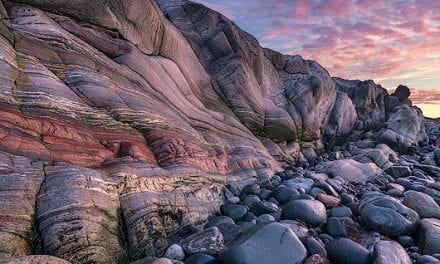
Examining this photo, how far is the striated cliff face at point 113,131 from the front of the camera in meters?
4.83

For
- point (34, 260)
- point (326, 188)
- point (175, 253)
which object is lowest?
point (175, 253)

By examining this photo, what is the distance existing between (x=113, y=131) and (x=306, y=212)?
409 cm

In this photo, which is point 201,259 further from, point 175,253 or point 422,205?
point 422,205

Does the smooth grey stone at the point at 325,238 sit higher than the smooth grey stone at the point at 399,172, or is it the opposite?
the smooth grey stone at the point at 399,172

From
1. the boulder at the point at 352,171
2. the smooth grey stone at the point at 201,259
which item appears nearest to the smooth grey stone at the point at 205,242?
the smooth grey stone at the point at 201,259

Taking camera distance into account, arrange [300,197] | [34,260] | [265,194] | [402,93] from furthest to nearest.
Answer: [402,93] < [265,194] < [300,197] < [34,260]

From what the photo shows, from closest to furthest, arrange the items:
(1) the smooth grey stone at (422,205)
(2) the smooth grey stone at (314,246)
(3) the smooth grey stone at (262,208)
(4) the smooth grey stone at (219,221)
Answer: (2) the smooth grey stone at (314,246) < (4) the smooth grey stone at (219,221) < (1) the smooth grey stone at (422,205) < (3) the smooth grey stone at (262,208)

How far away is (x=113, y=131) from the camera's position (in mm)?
6688

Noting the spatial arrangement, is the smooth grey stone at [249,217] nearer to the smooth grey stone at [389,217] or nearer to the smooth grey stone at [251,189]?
the smooth grey stone at [251,189]

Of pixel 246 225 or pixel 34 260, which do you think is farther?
pixel 246 225

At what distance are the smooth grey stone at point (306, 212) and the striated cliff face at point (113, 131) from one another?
5.45 feet

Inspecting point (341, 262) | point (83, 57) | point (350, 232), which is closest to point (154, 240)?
point (341, 262)

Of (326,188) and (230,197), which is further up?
(326,188)

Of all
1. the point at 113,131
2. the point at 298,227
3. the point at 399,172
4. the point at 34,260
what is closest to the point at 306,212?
the point at 298,227
